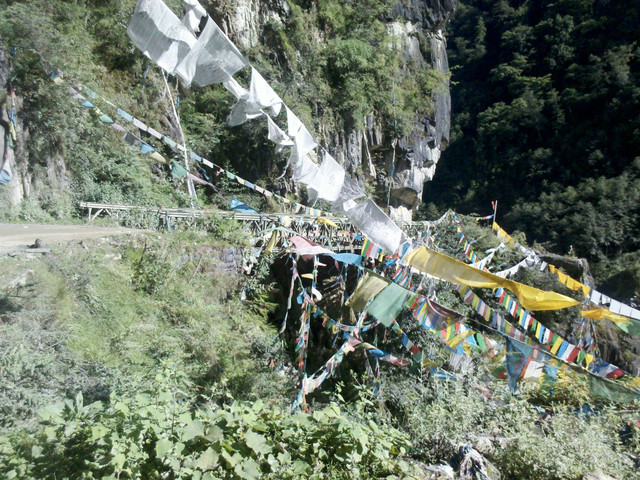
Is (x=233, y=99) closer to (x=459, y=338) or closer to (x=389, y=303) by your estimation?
(x=389, y=303)

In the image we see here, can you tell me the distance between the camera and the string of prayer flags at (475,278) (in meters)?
5.97

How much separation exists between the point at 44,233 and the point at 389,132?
15.9 m

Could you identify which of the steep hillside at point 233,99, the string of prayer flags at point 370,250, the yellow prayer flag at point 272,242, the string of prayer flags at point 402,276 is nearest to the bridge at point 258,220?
the yellow prayer flag at point 272,242

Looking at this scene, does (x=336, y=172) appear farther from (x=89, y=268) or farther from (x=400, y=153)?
(x=400, y=153)

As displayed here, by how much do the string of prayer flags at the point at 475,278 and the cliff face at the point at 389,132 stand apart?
11.5 meters

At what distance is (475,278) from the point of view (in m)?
6.01

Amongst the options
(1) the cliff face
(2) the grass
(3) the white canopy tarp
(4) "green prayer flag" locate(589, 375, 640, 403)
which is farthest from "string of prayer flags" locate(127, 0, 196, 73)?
(1) the cliff face

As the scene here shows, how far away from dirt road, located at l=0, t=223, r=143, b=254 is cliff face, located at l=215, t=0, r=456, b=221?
1001cm

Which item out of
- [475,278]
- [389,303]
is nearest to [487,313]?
[475,278]

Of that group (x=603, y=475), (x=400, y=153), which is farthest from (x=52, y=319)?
(x=400, y=153)

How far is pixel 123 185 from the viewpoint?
11.3m

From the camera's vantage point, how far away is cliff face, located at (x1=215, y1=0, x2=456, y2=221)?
1606 cm

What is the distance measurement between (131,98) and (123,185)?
3.26 m

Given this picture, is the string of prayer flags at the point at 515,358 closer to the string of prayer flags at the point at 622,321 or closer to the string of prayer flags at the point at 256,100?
the string of prayer flags at the point at 622,321
